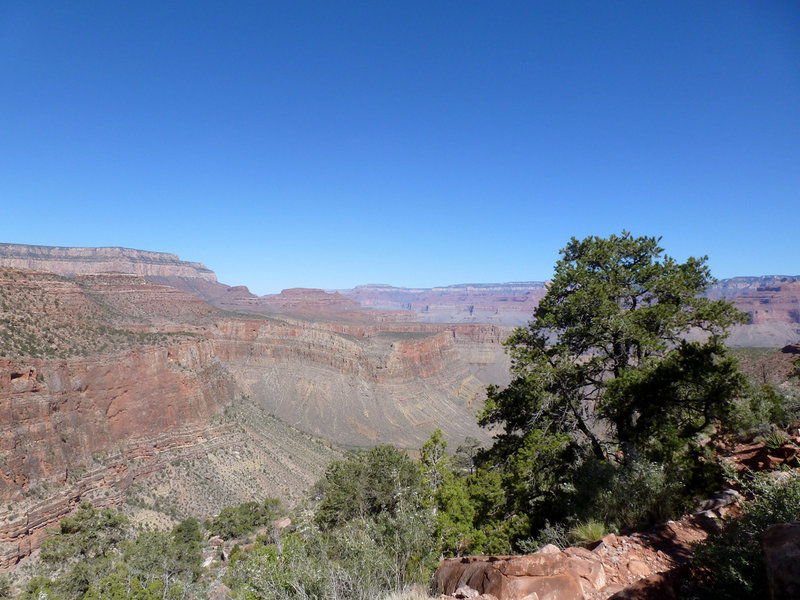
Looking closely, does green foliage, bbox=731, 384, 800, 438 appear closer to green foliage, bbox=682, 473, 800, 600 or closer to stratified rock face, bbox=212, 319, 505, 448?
green foliage, bbox=682, 473, 800, 600

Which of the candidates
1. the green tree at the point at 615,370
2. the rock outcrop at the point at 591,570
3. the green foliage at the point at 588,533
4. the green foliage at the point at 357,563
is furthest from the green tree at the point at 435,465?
the rock outcrop at the point at 591,570

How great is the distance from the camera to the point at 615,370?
501 inches

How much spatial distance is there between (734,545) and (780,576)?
1569 millimetres

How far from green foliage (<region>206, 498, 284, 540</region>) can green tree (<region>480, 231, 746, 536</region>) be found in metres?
29.1

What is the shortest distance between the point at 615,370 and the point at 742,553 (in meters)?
8.26

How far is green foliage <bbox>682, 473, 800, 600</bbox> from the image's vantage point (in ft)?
15.3

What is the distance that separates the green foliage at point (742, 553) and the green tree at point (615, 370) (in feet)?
16.7

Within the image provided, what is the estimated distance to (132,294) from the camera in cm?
8412

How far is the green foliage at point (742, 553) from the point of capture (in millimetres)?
4652

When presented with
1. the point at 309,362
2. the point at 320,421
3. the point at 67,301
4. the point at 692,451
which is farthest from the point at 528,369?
the point at 309,362

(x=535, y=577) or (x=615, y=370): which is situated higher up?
(x=615, y=370)

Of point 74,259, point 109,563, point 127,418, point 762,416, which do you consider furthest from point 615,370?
point 74,259

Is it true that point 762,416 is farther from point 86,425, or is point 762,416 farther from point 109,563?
point 86,425

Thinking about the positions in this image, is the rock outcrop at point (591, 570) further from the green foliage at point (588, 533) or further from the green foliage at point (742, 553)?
the green foliage at point (742, 553)
